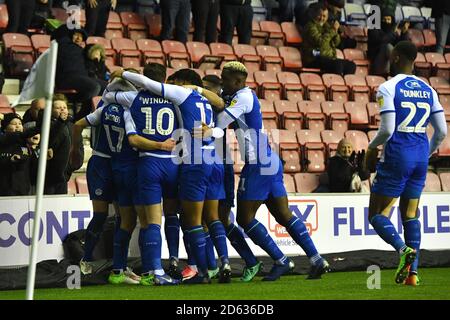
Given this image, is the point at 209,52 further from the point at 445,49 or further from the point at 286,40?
the point at 445,49

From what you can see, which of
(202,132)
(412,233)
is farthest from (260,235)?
(412,233)

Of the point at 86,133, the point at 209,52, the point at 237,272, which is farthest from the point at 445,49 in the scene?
the point at 237,272

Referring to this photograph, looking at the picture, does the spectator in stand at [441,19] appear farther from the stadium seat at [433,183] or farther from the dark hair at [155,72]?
the dark hair at [155,72]

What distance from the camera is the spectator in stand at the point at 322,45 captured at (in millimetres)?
18641

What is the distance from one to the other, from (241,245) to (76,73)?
192 inches

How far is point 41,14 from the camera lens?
1714 centimetres

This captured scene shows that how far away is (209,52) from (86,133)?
10.6ft

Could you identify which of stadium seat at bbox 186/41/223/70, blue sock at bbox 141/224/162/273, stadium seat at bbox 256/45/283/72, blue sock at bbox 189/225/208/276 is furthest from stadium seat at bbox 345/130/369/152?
blue sock at bbox 141/224/162/273

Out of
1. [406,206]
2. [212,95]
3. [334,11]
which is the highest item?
[334,11]

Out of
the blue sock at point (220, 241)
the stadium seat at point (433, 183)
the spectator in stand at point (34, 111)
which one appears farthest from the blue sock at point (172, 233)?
the stadium seat at point (433, 183)

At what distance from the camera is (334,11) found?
19312mm

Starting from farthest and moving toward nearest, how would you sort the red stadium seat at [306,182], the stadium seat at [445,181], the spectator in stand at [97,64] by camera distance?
the stadium seat at [445,181], the red stadium seat at [306,182], the spectator in stand at [97,64]

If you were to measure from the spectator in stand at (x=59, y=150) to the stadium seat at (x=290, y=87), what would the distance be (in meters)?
6.03

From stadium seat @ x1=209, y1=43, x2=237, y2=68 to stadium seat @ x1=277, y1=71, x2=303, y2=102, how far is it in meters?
0.80
